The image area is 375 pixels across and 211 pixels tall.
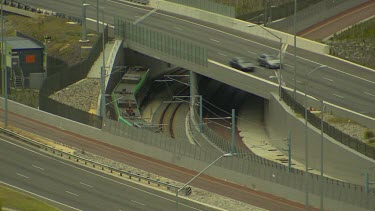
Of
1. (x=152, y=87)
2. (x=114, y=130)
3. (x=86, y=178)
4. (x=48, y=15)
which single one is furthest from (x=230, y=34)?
(x=86, y=178)

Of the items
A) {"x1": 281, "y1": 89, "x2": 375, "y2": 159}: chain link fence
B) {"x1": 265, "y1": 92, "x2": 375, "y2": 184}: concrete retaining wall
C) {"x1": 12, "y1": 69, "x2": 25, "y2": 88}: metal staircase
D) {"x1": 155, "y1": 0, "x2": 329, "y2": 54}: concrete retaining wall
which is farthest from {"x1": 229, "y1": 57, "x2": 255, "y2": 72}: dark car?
{"x1": 12, "y1": 69, "x2": 25, "y2": 88}: metal staircase

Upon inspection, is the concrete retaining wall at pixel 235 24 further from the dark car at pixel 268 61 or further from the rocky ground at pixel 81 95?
the rocky ground at pixel 81 95

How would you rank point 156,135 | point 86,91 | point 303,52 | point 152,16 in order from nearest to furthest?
point 156,135
point 86,91
point 303,52
point 152,16

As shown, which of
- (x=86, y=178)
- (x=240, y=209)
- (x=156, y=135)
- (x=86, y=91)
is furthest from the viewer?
(x=86, y=91)

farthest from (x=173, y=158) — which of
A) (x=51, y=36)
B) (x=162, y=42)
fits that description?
(x=51, y=36)

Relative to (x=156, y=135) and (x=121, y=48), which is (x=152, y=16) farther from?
(x=156, y=135)

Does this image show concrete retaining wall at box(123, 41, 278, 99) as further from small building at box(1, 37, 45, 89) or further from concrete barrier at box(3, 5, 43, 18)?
concrete barrier at box(3, 5, 43, 18)

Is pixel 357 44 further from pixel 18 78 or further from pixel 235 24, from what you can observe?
pixel 18 78
